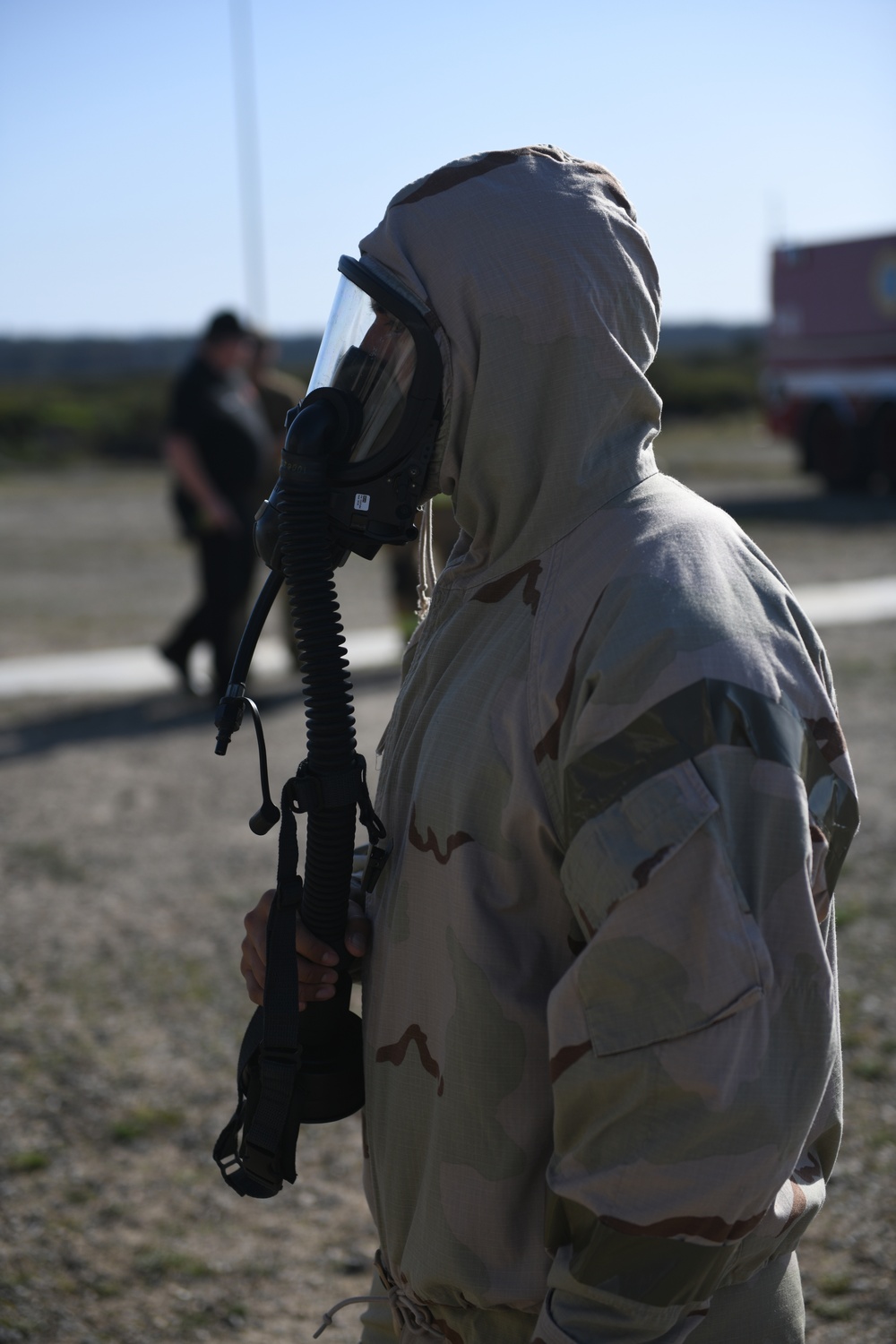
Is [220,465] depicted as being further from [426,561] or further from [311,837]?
[311,837]

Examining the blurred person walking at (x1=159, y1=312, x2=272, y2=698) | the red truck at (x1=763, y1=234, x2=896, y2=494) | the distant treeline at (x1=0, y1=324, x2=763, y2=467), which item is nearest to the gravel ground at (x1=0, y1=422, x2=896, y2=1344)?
the blurred person walking at (x1=159, y1=312, x2=272, y2=698)

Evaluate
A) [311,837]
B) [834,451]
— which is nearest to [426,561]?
[311,837]

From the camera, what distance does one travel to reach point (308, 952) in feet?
5.19

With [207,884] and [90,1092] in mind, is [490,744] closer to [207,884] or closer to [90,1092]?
[90,1092]

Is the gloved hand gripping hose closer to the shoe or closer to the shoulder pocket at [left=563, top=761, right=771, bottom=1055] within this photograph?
the shoulder pocket at [left=563, top=761, right=771, bottom=1055]

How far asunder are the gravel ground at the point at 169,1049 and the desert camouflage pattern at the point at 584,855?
62.3 inches

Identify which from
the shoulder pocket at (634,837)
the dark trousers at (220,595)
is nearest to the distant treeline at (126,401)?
the dark trousers at (220,595)

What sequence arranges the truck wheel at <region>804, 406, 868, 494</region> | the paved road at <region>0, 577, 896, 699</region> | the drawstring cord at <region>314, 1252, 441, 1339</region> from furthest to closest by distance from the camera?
the truck wheel at <region>804, 406, 868, 494</region> → the paved road at <region>0, 577, 896, 699</region> → the drawstring cord at <region>314, 1252, 441, 1339</region>

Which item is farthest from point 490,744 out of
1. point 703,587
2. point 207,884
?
point 207,884

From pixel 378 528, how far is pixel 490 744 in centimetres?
32

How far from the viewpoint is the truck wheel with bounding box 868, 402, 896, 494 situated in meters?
19.8

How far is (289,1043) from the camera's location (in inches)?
62.3

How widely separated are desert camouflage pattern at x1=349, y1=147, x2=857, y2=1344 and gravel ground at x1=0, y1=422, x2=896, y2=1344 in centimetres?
158

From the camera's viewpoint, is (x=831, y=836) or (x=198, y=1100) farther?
(x=198, y=1100)
